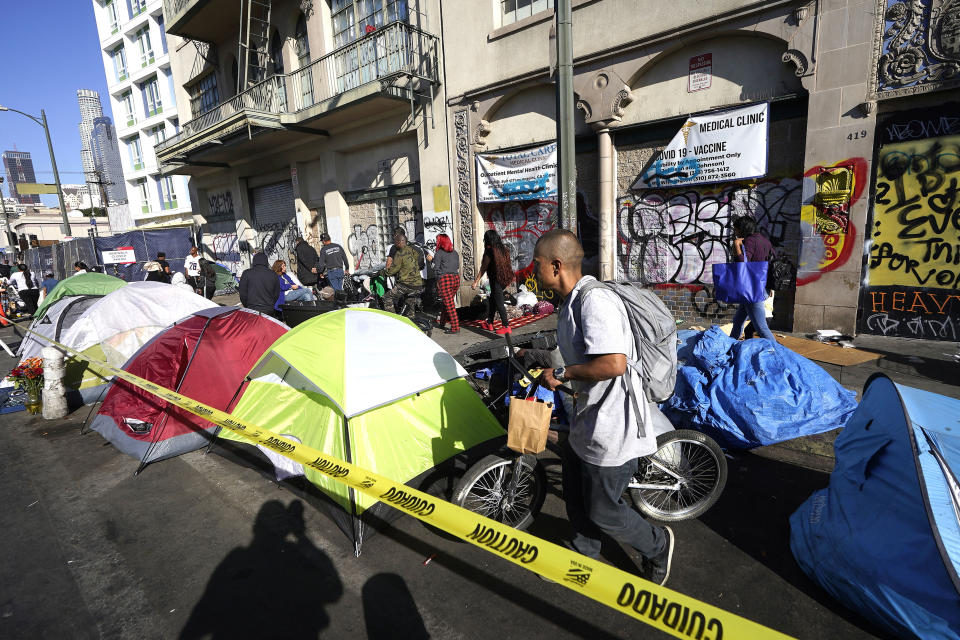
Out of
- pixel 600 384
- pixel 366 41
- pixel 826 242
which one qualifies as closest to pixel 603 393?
pixel 600 384

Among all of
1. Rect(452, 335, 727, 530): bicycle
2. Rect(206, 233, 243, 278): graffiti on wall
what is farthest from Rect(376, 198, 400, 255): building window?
Rect(452, 335, 727, 530): bicycle

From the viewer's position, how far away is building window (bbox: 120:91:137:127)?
29.5 m

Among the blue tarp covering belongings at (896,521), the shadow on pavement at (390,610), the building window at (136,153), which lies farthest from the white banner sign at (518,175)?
the building window at (136,153)

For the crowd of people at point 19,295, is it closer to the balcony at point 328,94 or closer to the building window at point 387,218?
the balcony at point 328,94

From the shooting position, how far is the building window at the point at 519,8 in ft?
30.8

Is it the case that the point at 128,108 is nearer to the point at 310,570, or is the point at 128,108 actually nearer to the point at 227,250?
the point at 227,250

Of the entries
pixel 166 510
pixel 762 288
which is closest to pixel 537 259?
pixel 166 510

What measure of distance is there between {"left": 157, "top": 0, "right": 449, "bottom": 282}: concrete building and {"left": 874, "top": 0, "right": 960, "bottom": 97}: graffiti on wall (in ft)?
26.1

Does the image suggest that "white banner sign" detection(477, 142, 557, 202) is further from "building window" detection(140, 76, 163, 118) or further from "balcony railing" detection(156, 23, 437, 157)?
"building window" detection(140, 76, 163, 118)

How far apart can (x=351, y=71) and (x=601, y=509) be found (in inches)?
515

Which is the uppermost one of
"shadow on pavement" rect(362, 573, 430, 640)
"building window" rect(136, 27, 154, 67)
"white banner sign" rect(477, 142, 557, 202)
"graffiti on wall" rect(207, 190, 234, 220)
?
"building window" rect(136, 27, 154, 67)

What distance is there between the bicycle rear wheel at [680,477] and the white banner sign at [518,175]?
7.27 metres

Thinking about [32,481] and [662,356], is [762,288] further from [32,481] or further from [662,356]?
[32,481]

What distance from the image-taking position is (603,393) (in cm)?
242
